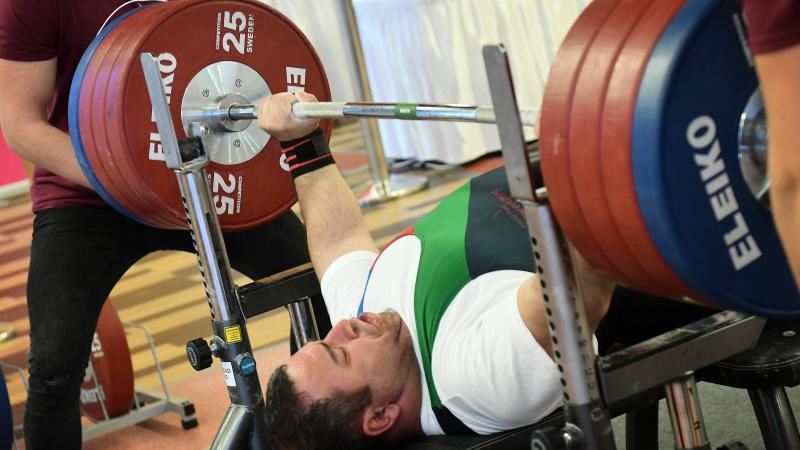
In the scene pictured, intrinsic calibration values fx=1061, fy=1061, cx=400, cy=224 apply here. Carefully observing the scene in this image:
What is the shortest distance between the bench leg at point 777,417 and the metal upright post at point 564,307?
476 millimetres

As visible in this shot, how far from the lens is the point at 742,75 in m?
1.12

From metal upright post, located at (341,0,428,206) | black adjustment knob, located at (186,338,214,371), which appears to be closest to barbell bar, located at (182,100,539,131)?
black adjustment knob, located at (186,338,214,371)

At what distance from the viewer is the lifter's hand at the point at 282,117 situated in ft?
6.42

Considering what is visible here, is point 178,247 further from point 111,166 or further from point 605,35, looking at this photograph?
point 605,35

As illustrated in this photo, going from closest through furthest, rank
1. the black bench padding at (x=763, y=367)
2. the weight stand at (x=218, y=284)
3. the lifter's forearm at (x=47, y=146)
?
the black bench padding at (x=763, y=367) → the weight stand at (x=218, y=284) → the lifter's forearm at (x=47, y=146)

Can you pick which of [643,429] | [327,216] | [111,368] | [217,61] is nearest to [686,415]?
[643,429]

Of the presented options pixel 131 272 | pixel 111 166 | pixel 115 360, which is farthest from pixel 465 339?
pixel 131 272

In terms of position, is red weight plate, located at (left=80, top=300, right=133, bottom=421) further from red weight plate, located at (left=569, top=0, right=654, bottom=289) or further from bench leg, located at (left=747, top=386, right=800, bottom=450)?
red weight plate, located at (left=569, top=0, right=654, bottom=289)

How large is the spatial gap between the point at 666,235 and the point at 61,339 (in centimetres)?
140

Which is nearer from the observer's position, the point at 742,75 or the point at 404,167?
the point at 742,75

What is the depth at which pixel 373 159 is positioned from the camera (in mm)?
5148

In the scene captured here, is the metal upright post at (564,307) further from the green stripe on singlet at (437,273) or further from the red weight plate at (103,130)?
the red weight plate at (103,130)

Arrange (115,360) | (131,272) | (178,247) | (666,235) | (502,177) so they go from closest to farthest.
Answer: (666,235) → (502,177) → (178,247) → (115,360) → (131,272)

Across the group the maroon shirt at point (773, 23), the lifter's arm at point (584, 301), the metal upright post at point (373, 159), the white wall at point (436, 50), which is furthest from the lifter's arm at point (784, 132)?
the metal upright post at point (373, 159)
